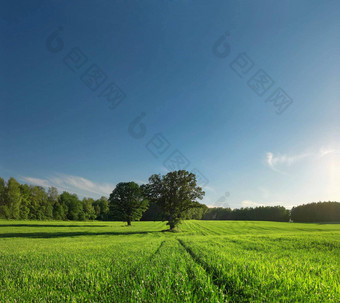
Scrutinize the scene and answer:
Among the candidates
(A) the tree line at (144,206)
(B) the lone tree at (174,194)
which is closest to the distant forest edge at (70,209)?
(A) the tree line at (144,206)

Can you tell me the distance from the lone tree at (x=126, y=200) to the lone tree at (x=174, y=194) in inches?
741

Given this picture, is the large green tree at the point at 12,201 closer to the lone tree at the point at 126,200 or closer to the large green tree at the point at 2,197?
the large green tree at the point at 2,197

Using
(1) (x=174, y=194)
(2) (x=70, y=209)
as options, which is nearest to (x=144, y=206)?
(1) (x=174, y=194)

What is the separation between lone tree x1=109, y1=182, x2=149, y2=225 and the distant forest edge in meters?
3.41

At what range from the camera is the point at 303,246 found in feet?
44.9

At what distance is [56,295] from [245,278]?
517 centimetres

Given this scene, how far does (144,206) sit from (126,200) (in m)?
6.98

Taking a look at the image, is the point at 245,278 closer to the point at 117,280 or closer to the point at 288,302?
the point at 288,302

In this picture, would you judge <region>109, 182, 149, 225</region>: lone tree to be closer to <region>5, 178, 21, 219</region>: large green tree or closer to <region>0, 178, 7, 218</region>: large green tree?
<region>5, 178, 21, 219</region>: large green tree

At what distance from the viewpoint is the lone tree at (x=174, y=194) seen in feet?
144

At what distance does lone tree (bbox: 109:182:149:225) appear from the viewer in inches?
2421

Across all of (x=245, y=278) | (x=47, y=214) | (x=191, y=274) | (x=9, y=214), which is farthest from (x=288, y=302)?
(x=47, y=214)

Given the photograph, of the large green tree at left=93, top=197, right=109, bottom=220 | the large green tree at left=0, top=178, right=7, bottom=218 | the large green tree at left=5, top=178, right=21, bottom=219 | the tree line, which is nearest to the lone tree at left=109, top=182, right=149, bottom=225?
the tree line

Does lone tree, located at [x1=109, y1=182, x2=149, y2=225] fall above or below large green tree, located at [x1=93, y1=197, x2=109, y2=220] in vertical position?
above
